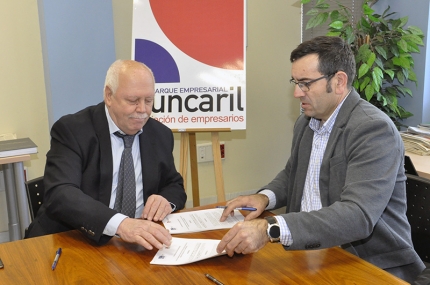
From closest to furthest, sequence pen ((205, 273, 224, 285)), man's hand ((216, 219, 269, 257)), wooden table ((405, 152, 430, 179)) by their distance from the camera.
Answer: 1. pen ((205, 273, 224, 285))
2. man's hand ((216, 219, 269, 257))
3. wooden table ((405, 152, 430, 179))

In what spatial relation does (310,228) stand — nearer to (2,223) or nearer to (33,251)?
(33,251)

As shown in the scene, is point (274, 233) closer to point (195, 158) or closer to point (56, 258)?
point (56, 258)

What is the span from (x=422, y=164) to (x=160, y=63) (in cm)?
176

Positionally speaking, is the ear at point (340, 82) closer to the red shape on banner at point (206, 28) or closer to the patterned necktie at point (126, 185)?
the patterned necktie at point (126, 185)

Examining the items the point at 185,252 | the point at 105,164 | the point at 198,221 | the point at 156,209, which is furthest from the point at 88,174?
the point at 185,252

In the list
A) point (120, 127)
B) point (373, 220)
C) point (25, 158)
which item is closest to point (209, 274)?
point (373, 220)

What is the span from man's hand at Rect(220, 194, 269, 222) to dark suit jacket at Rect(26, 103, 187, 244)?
31 cm

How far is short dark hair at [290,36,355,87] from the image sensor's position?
67.8 inches

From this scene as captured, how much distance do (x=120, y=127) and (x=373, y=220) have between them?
112 cm

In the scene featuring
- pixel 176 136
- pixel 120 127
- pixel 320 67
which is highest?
pixel 320 67

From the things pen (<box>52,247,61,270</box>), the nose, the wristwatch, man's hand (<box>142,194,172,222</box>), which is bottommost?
pen (<box>52,247,61,270</box>)

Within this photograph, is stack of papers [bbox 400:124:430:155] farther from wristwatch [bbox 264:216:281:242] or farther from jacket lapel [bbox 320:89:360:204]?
wristwatch [bbox 264:216:281:242]

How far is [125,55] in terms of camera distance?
3.71 meters

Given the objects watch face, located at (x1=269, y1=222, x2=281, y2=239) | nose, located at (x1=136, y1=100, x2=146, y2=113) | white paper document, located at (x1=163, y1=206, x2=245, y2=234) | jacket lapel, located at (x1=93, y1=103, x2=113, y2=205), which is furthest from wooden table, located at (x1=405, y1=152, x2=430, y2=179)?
jacket lapel, located at (x1=93, y1=103, x2=113, y2=205)
